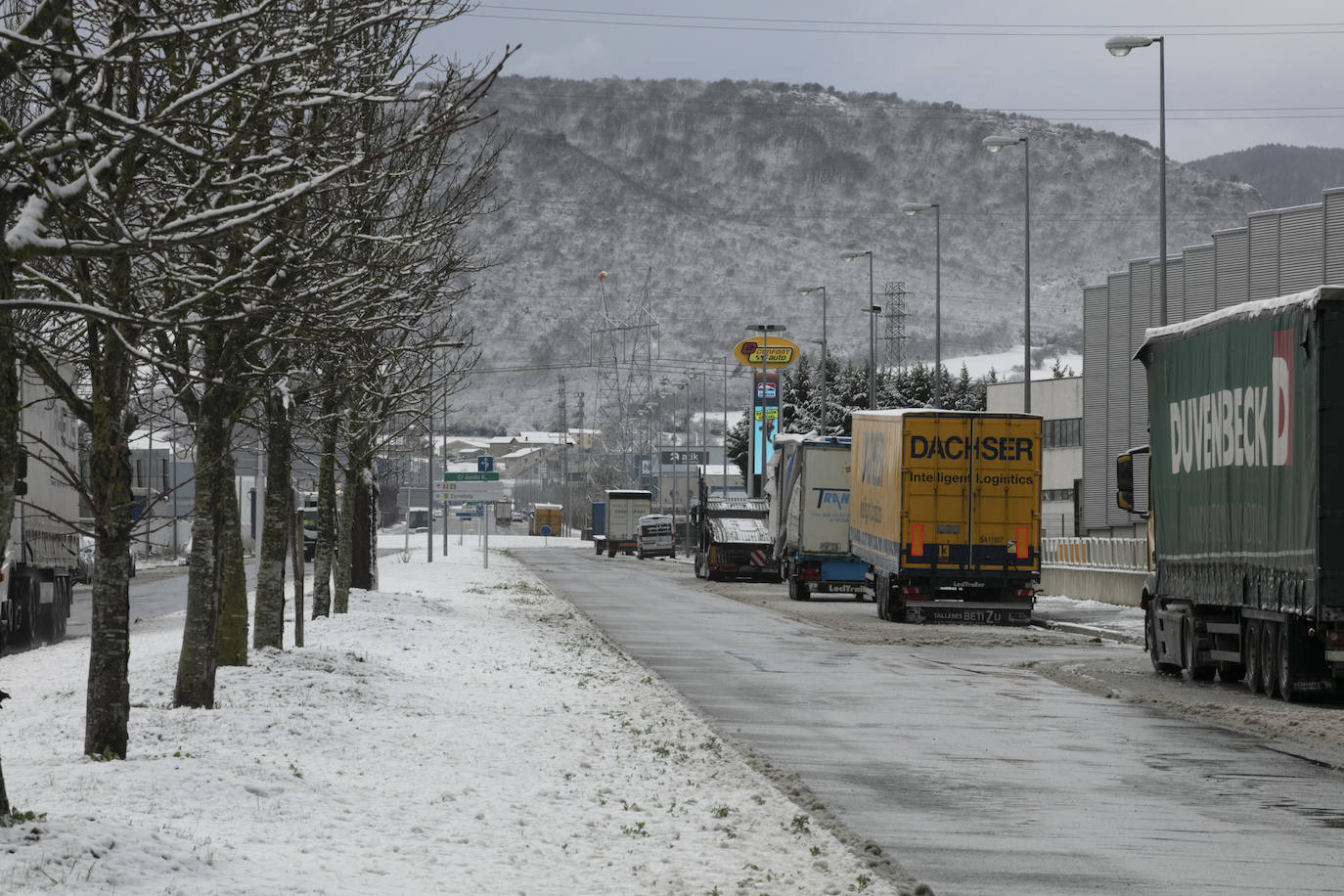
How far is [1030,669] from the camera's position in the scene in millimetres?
23547

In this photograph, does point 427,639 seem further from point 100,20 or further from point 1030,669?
point 100,20

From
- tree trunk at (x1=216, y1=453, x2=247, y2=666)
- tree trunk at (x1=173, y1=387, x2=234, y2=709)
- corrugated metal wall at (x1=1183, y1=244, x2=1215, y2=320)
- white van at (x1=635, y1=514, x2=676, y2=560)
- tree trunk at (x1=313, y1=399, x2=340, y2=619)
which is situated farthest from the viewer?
white van at (x1=635, y1=514, x2=676, y2=560)

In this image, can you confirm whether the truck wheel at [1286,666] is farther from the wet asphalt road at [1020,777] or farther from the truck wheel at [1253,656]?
the wet asphalt road at [1020,777]

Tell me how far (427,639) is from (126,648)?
1364 cm

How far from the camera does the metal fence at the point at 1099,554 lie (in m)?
40.1

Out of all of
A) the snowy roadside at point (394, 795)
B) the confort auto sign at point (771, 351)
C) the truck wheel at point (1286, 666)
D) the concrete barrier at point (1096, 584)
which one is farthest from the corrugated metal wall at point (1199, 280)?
the snowy roadside at point (394, 795)

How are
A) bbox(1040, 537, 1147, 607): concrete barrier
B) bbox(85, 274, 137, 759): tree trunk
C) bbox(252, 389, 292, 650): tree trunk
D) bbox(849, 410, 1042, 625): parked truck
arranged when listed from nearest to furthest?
bbox(85, 274, 137, 759): tree trunk, bbox(252, 389, 292, 650): tree trunk, bbox(849, 410, 1042, 625): parked truck, bbox(1040, 537, 1147, 607): concrete barrier

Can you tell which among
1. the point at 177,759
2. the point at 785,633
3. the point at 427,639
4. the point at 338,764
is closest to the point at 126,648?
the point at 177,759

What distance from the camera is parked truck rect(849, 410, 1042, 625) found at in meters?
33.9

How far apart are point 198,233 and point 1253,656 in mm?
14846

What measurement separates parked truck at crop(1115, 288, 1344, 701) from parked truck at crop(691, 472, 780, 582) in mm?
35304

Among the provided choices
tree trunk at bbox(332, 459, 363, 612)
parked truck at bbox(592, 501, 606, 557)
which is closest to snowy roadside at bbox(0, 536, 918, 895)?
tree trunk at bbox(332, 459, 363, 612)

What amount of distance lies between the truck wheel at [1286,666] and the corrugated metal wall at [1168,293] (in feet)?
132

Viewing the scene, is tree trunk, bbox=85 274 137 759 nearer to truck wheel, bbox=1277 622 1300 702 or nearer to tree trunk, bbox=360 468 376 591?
truck wheel, bbox=1277 622 1300 702
